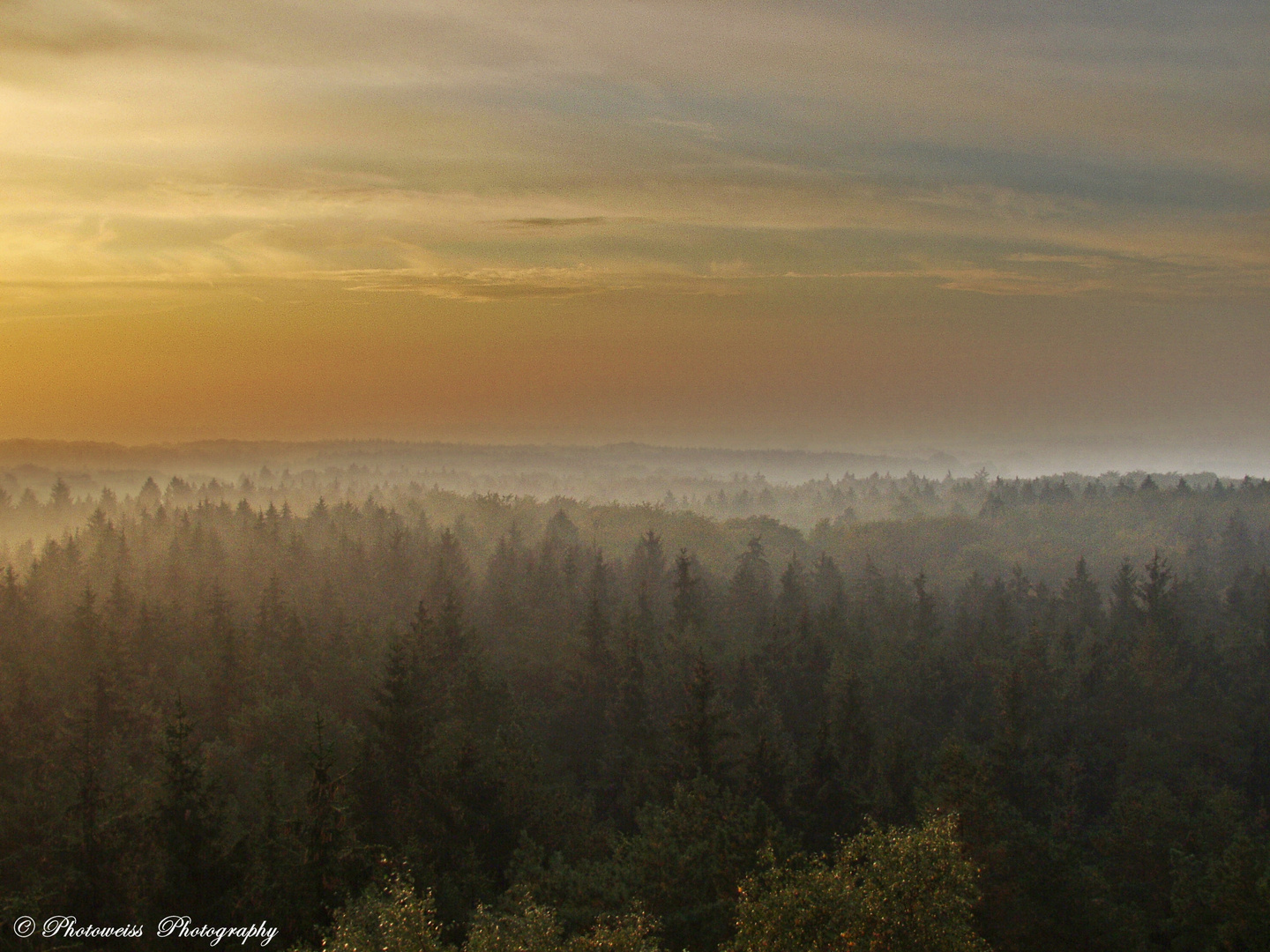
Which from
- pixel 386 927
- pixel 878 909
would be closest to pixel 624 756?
pixel 386 927

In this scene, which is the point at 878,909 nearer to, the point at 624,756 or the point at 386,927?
the point at 386,927

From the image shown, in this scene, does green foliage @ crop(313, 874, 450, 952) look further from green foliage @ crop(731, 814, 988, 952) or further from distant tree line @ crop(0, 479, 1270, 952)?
green foliage @ crop(731, 814, 988, 952)

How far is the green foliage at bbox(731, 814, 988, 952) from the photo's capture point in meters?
24.1

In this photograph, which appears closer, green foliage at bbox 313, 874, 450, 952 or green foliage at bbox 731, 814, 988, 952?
green foliage at bbox 313, 874, 450, 952

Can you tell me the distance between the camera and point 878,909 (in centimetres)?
2409

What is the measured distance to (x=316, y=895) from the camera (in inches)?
1191

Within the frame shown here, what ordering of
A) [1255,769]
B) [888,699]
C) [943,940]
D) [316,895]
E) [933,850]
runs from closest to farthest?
[943,940] → [933,850] → [316,895] → [1255,769] → [888,699]

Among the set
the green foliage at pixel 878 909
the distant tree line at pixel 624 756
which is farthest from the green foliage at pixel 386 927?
the green foliage at pixel 878 909

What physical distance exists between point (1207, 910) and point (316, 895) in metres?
35.7

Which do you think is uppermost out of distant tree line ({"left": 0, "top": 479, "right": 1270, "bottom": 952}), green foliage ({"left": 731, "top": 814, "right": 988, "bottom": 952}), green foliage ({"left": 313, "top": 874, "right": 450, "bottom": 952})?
green foliage ({"left": 731, "top": 814, "right": 988, "bottom": 952})

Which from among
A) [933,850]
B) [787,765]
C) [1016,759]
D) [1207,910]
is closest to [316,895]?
[933,850]

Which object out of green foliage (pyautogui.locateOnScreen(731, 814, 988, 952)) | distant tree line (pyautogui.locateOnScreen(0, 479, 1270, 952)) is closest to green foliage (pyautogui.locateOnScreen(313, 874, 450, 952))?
distant tree line (pyautogui.locateOnScreen(0, 479, 1270, 952))

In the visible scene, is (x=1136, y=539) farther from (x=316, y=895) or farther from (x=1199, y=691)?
(x=316, y=895)

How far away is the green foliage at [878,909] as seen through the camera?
949 inches
